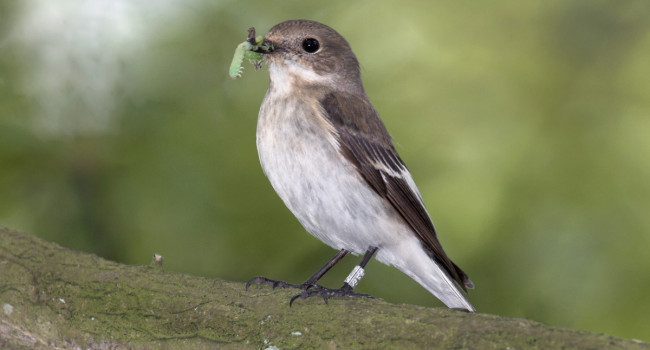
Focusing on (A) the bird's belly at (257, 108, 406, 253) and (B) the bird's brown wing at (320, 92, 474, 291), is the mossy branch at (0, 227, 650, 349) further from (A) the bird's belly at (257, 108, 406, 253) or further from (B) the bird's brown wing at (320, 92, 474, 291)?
(B) the bird's brown wing at (320, 92, 474, 291)

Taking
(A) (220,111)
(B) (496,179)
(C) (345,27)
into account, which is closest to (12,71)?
(A) (220,111)

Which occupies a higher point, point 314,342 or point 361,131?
point 361,131

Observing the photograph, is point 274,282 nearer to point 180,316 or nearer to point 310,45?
point 180,316

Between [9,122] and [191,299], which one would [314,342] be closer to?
[191,299]

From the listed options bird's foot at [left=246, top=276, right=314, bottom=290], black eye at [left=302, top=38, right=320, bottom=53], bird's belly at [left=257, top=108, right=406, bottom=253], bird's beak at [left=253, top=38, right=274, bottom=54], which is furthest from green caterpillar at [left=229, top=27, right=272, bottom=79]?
bird's foot at [left=246, top=276, right=314, bottom=290]

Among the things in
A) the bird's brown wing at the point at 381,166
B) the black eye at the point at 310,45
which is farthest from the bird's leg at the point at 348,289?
the black eye at the point at 310,45

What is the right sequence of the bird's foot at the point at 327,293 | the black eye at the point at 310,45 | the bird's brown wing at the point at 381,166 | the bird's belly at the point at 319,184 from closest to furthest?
the bird's foot at the point at 327,293
the bird's belly at the point at 319,184
the bird's brown wing at the point at 381,166
the black eye at the point at 310,45

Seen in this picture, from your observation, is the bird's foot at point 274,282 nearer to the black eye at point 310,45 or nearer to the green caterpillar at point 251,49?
the green caterpillar at point 251,49
